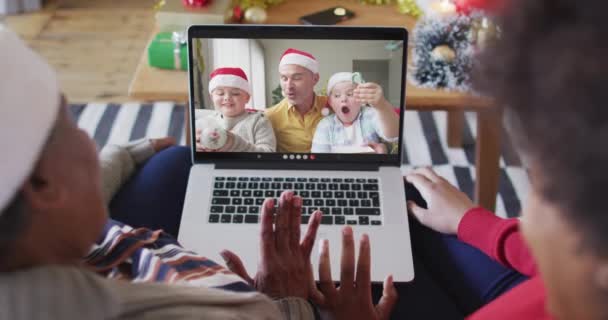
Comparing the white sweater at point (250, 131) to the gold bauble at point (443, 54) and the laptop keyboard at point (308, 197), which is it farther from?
the gold bauble at point (443, 54)

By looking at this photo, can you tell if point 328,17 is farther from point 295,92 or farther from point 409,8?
point 295,92

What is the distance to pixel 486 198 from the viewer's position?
6.13 feet

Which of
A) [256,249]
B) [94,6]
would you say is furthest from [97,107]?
[256,249]

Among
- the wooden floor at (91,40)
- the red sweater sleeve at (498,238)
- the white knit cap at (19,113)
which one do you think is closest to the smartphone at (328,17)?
the red sweater sleeve at (498,238)

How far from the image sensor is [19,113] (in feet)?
2.02

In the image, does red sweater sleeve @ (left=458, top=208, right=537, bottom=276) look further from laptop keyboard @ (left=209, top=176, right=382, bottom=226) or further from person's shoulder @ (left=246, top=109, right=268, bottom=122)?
person's shoulder @ (left=246, top=109, right=268, bottom=122)

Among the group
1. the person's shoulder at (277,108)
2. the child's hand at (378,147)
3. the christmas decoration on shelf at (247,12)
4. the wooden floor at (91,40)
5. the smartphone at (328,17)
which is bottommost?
the wooden floor at (91,40)

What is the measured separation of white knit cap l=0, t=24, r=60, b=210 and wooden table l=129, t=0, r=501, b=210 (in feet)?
2.78

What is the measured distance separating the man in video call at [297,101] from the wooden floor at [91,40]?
1.45 metres

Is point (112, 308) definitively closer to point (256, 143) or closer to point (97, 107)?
point (256, 143)

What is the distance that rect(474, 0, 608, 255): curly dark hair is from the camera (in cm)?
47

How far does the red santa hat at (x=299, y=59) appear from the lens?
3.99ft

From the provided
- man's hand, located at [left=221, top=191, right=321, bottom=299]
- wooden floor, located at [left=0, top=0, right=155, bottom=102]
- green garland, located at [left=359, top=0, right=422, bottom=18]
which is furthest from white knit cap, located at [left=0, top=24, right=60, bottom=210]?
wooden floor, located at [left=0, top=0, right=155, bottom=102]

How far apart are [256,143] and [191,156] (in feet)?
0.43
